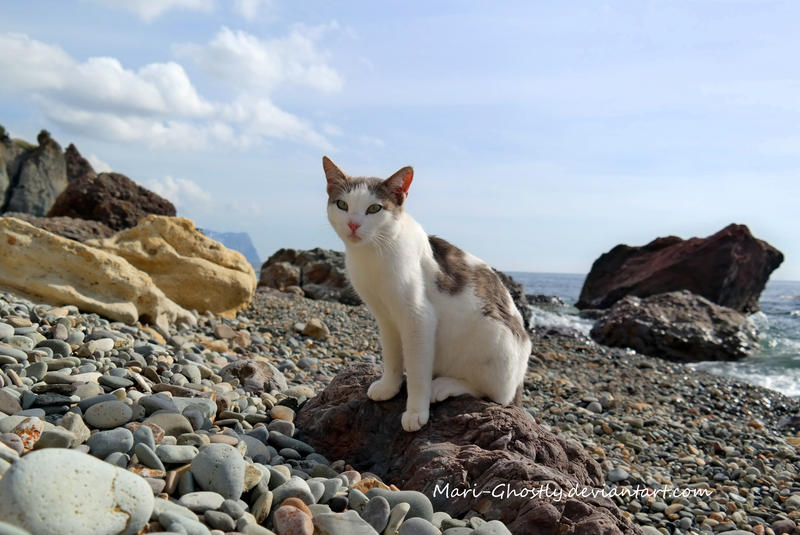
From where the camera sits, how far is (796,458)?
22.0 feet

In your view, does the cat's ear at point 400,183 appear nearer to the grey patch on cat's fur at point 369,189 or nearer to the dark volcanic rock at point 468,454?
the grey patch on cat's fur at point 369,189

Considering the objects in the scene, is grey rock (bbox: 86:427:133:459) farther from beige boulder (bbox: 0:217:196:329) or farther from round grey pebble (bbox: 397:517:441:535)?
beige boulder (bbox: 0:217:196:329)

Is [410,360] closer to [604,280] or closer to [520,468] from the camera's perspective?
[520,468]

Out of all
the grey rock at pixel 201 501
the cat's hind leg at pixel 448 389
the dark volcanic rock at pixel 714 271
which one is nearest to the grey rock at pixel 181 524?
the grey rock at pixel 201 501

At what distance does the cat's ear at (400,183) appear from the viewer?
3756mm

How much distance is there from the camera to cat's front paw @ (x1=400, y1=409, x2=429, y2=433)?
12.5ft

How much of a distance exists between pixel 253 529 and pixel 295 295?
1221 cm

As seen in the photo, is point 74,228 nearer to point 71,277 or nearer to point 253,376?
point 71,277

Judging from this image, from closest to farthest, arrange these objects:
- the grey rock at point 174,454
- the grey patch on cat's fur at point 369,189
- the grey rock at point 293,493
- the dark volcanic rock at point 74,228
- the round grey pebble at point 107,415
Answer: the grey rock at point 293,493 → the grey rock at point 174,454 → the round grey pebble at point 107,415 → the grey patch on cat's fur at point 369,189 → the dark volcanic rock at point 74,228

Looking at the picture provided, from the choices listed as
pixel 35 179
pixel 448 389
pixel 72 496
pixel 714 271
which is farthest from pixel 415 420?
pixel 35 179

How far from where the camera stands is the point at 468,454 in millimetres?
3482

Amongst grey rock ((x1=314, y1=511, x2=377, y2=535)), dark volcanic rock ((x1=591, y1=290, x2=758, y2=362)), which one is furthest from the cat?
dark volcanic rock ((x1=591, y1=290, x2=758, y2=362))

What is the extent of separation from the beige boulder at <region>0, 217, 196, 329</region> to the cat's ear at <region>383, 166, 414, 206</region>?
4.57 meters

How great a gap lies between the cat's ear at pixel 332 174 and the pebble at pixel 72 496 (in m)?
2.25
